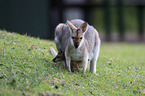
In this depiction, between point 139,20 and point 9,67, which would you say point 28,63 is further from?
point 139,20

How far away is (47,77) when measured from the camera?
581 centimetres

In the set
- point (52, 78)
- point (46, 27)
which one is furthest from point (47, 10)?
point (52, 78)

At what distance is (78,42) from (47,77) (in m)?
1.11

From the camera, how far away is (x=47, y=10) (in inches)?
680

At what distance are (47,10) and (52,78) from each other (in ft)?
39.4

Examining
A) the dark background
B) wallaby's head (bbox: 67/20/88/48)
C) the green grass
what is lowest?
the green grass

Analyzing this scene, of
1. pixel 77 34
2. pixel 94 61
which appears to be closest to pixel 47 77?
pixel 77 34

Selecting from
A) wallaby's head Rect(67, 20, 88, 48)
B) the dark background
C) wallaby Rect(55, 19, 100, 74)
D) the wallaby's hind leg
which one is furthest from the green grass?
the dark background

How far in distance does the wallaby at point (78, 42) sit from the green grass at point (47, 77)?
44 cm

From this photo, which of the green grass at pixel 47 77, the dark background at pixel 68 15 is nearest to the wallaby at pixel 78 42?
the green grass at pixel 47 77

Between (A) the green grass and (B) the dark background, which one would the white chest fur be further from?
(B) the dark background

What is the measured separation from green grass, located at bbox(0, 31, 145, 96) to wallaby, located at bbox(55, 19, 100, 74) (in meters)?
0.44

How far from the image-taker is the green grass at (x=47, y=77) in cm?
531

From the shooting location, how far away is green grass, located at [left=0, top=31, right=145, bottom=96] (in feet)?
17.4
